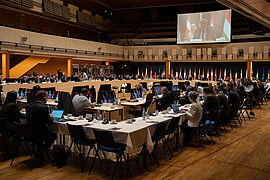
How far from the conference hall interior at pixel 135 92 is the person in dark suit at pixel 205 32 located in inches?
3.2

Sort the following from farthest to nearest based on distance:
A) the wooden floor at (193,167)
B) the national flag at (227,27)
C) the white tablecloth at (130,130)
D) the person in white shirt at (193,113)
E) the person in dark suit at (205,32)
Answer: the person in dark suit at (205,32) < the national flag at (227,27) < the person in white shirt at (193,113) < the wooden floor at (193,167) < the white tablecloth at (130,130)

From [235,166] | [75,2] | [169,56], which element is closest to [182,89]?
[169,56]

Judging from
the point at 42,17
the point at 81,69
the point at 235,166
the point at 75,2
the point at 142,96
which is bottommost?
the point at 235,166

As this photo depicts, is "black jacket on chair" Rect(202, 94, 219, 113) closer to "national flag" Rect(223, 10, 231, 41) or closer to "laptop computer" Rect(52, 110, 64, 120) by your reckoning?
"laptop computer" Rect(52, 110, 64, 120)

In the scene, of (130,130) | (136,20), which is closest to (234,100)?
(130,130)

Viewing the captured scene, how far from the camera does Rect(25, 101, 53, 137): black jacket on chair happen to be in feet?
15.4

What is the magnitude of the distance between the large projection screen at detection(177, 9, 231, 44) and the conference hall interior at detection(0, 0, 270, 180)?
8cm

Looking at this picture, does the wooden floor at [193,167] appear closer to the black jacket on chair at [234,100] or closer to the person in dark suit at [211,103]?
the person in dark suit at [211,103]

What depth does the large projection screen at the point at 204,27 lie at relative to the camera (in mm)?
20422

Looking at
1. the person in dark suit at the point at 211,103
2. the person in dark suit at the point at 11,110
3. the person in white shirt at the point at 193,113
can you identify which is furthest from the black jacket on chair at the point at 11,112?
the person in dark suit at the point at 211,103

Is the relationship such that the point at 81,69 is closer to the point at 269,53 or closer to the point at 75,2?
the point at 75,2

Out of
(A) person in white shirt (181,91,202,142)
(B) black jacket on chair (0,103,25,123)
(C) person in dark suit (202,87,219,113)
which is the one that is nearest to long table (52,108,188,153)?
(B) black jacket on chair (0,103,25,123)

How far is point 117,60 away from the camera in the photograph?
25.4 metres

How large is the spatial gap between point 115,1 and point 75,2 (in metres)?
4.33
